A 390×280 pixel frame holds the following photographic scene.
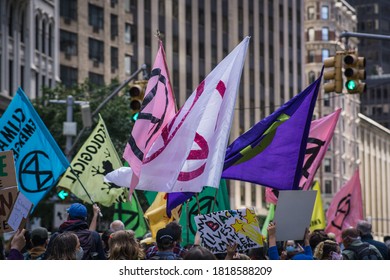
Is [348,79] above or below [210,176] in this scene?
above

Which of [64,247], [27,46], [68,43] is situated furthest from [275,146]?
[68,43]

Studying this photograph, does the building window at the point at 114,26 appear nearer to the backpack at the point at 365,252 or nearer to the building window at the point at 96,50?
the building window at the point at 96,50

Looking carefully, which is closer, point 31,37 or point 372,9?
point 31,37

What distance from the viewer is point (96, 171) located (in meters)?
22.0

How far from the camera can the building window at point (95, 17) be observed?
3086 inches

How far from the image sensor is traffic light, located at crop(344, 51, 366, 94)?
25.8 meters

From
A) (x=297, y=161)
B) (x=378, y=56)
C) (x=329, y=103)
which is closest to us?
(x=297, y=161)

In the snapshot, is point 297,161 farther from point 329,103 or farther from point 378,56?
point 378,56

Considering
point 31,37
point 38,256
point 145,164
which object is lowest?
point 38,256

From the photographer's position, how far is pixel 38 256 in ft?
41.2

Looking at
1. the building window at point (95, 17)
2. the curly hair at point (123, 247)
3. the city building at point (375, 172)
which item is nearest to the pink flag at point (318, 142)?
the curly hair at point (123, 247)
